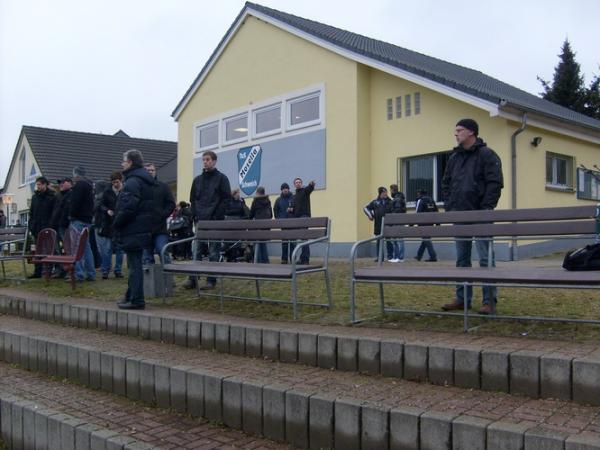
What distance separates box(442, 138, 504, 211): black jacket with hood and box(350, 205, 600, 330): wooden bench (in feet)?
1.13

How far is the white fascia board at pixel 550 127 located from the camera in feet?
43.5

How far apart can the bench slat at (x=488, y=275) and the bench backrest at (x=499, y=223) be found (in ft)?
1.21

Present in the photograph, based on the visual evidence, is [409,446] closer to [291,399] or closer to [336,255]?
[291,399]

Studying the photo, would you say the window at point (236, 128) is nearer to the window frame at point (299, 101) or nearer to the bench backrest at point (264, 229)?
the window frame at point (299, 101)

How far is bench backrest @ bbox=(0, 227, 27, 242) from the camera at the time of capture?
1115 centimetres

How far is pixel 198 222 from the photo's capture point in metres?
7.99

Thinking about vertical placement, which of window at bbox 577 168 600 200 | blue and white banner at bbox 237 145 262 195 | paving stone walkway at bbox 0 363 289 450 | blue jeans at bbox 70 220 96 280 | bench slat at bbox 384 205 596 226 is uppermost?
blue and white banner at bbox 237 145 262 195

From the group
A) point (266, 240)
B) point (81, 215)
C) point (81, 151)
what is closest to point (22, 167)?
point (81, 151)

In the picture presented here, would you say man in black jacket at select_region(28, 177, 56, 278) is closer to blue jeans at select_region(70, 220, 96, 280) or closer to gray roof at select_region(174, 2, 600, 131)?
blue jeans at select_region(70, 220, 96, 280)

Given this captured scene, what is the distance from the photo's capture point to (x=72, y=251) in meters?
→ 9.12

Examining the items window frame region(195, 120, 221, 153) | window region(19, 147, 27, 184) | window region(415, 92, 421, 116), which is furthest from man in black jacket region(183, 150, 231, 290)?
window region(19, 147, 27, 184)

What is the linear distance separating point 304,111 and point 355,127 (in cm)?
231

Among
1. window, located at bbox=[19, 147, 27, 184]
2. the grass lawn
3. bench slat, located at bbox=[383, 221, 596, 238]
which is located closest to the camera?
bench slat, located at bbox=[383, 221, 596, 238]

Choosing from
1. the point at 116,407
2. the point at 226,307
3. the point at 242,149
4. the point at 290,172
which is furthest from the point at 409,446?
the point at 242,149
